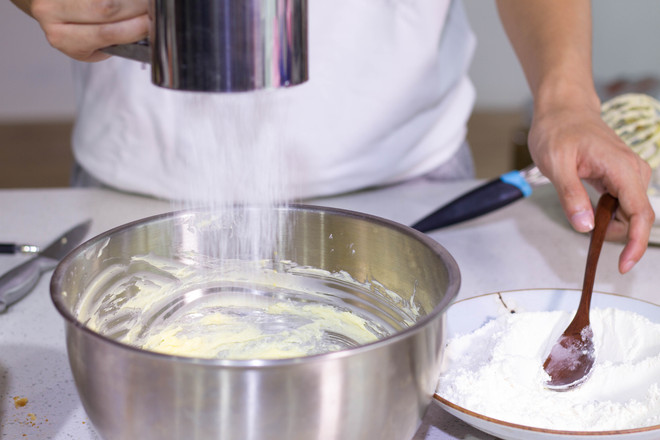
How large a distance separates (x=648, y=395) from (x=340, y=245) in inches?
11.4

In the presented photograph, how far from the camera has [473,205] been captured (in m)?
1.00

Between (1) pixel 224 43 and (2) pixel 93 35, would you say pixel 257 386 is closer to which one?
(1) pixel 224 43

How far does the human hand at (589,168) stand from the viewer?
2.68ft

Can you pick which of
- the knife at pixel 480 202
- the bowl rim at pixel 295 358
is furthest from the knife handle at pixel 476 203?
the bowl rim at pixel 295 358

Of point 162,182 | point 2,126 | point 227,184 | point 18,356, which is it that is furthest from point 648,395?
point 2,126

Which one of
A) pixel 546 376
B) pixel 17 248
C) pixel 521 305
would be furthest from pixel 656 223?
pixel 17 248

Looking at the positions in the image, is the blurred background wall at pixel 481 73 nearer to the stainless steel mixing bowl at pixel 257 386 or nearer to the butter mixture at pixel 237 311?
the butter mixture at pixel 237 311

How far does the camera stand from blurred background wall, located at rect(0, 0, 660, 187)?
340 centimetres

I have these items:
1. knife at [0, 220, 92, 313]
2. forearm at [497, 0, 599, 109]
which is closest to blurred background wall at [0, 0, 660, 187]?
forearm at [497, 0, 599, 109]

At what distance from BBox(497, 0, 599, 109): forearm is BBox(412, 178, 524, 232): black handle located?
0.44 ft

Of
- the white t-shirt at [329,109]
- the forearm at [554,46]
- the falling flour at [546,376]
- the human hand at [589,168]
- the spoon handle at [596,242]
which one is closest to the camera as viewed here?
the falling flour at [546,376]

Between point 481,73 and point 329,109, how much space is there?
311 centimetres

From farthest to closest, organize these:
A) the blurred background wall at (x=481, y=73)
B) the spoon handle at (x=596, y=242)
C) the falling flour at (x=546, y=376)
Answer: the blurred background wall at (x=481, y=73)
the spoon handle at (x=596, y=242)
the falling flour at (x=546, y=376)

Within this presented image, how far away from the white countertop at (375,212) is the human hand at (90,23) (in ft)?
1.04
